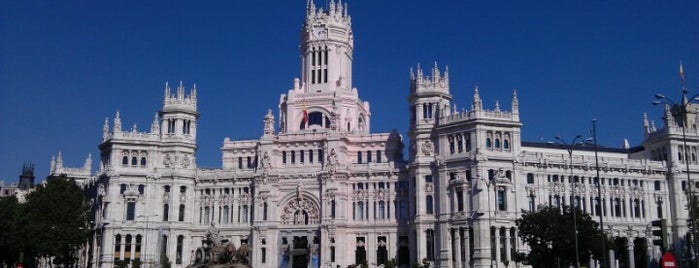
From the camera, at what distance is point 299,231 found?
119250 mm

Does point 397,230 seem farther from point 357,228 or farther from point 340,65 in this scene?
point 340,65

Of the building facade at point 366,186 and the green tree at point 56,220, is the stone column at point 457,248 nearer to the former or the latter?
the building facade at point 366,186

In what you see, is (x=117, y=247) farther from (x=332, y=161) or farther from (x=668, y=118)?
(x=668, y=118)

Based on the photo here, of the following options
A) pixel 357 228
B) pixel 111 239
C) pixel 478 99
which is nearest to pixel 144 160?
pixel 111 239

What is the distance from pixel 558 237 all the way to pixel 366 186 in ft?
124

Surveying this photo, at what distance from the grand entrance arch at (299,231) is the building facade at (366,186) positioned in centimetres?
22

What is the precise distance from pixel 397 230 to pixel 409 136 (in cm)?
1448

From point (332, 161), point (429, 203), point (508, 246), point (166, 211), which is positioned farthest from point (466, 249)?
point (166, 211)

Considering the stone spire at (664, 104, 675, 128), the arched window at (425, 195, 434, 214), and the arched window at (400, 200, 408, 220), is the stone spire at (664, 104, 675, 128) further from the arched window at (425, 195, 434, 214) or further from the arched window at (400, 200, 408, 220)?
the arched window at (400, 200, 408, 220)

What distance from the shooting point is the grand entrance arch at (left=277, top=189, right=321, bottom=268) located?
118625 millimetres

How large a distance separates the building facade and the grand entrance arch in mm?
219


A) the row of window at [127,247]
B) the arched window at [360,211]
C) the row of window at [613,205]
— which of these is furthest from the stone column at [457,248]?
the row of window at [127,247]

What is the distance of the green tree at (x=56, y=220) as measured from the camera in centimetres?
10544

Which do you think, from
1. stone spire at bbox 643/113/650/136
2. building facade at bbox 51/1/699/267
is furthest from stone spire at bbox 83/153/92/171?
stone spire at bbox 643/113/650/136
